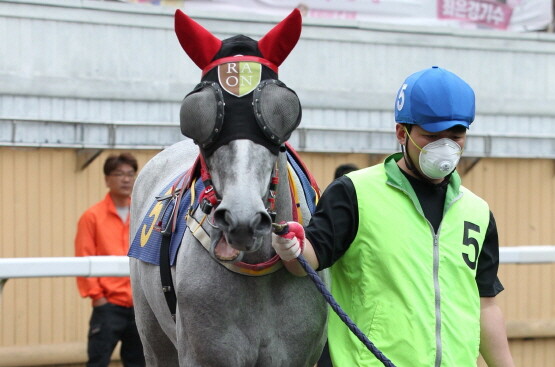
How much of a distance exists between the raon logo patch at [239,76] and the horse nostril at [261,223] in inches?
19.4

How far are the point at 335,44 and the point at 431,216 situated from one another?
668cm

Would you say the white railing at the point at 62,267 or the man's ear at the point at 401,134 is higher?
the man's ear at the point at 401,134

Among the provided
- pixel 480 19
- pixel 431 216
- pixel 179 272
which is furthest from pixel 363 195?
pixel 480 19

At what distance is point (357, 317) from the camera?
3.93 meters

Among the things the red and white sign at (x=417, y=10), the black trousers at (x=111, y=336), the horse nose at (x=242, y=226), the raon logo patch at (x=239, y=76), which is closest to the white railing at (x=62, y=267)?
the black trousers at (x=111, y=336)

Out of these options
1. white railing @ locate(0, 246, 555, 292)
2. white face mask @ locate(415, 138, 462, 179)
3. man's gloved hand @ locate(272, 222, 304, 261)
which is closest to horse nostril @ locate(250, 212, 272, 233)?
man's gloved hand @ locate(272, 222, 304, 261)

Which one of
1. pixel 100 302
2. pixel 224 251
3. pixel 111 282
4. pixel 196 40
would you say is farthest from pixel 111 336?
pixel 196 40

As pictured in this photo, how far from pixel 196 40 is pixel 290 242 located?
2.61 ft

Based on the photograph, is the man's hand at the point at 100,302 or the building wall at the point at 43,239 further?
the building wall at the point at 43,239

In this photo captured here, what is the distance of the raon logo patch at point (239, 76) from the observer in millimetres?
3881

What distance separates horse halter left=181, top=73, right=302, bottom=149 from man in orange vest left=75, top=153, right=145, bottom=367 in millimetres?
3735

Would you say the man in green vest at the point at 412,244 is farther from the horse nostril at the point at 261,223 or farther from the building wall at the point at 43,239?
the building wall at the point at 43,239

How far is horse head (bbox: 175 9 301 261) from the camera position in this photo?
3.76m

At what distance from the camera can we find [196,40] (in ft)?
13.0
